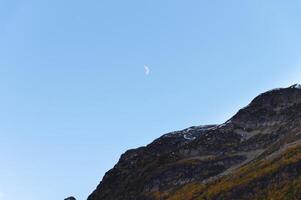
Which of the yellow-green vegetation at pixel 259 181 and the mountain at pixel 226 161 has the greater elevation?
the mountain at pixel 226 161

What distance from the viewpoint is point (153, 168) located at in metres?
149

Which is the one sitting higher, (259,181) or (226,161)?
(226,161)

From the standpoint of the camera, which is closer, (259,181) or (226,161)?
(259,181)

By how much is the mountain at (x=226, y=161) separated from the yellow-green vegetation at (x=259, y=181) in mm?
172

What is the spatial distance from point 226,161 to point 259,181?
4360 cm

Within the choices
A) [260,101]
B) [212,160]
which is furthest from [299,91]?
[212,160]

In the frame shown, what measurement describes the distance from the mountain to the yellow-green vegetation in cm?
17

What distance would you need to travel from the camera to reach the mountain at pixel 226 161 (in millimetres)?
88956

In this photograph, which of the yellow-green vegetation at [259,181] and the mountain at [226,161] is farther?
the mountain at [226,161]

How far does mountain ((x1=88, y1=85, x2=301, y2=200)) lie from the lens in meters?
89.0

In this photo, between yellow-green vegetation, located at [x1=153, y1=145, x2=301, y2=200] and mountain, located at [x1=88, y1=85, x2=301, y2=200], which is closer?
yellow-green vegetation, located at [x1=153, y1=145, x2=301, y2=200]

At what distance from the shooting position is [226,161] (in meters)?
130

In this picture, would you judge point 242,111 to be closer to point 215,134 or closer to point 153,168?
point 215,134

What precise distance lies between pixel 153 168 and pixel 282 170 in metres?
67.3
